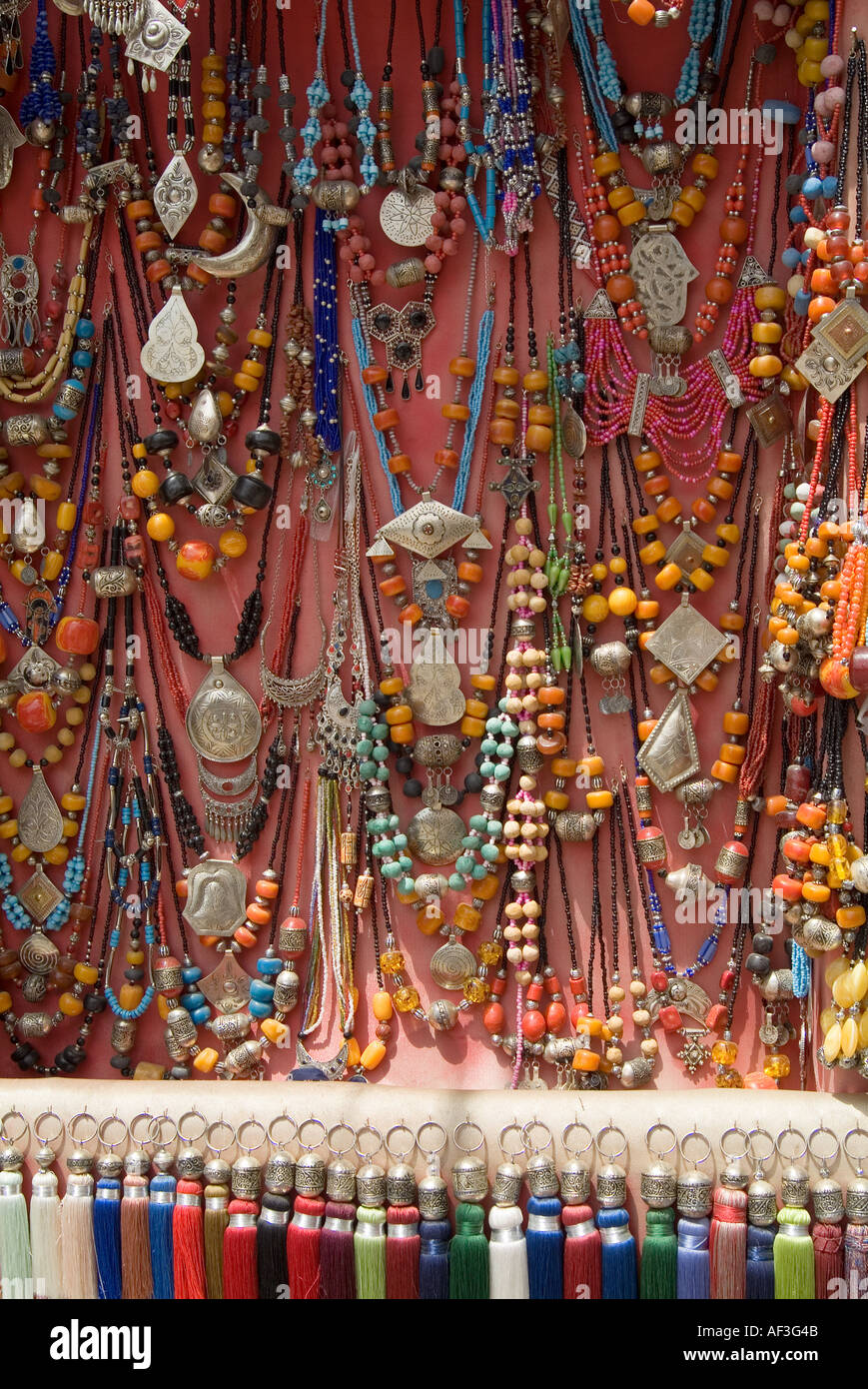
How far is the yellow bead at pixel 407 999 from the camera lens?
9.69ft

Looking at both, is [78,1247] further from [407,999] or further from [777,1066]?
[777,1066]

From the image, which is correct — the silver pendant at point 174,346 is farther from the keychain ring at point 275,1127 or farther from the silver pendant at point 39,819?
the keychain ring at point 275,1127

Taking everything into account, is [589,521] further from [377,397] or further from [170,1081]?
[170,1081]

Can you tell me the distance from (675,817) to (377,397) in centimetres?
117

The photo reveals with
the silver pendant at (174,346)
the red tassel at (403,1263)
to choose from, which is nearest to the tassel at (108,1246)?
the red tassel at (403,1263)

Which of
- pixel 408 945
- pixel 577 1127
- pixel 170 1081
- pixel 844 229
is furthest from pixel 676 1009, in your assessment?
pixel 844 229

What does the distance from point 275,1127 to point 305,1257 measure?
26cm

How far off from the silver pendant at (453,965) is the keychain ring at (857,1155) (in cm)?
85

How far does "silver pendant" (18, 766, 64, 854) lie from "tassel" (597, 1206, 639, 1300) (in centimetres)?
153

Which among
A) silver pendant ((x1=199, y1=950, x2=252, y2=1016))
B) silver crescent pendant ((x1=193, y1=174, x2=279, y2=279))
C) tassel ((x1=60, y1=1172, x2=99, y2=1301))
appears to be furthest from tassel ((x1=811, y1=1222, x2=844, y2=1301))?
silver crescent pendant ((x1=193, y1=174, x2=279, y2=279))

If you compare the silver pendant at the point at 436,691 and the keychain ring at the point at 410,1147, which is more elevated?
the silver pendant at the point at 436,691

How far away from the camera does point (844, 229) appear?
257cm

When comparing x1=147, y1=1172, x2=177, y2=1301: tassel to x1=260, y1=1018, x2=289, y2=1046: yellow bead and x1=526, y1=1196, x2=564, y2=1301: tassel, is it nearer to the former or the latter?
x1=260, y1=1018, x2=289, y2=1046: yellow bead
